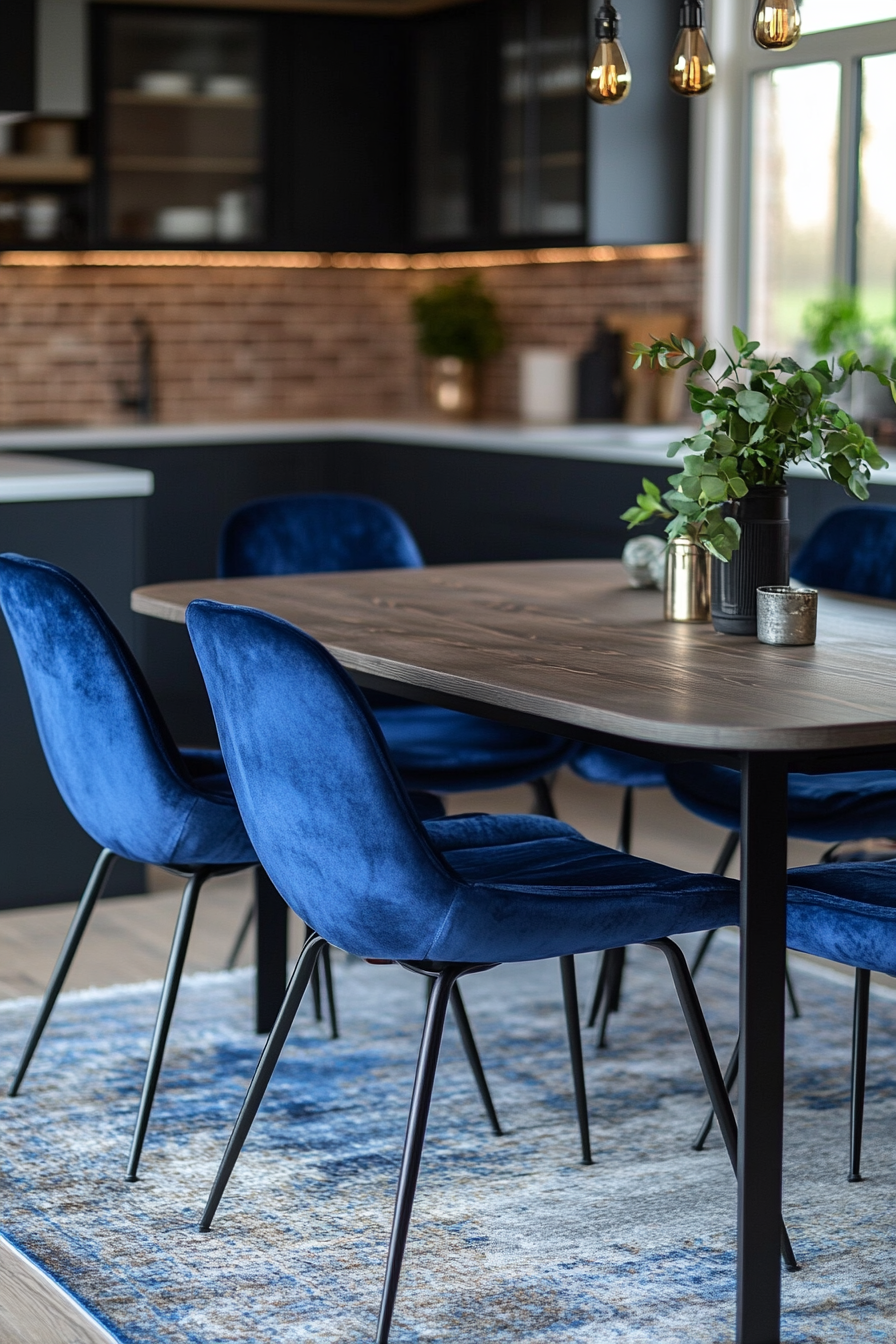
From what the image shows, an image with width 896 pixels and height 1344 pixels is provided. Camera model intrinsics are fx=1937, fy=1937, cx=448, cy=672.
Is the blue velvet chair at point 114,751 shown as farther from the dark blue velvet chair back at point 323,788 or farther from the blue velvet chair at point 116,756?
the dark blue velvet chair back at point 323,788

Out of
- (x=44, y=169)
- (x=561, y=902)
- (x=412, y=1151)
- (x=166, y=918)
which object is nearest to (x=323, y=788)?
(x=561, y=902)

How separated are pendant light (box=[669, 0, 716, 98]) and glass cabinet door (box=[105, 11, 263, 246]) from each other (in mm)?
3779

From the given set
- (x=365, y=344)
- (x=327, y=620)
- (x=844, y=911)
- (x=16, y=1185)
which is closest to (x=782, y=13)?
(x=327, y=620)

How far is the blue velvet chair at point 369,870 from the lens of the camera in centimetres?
211

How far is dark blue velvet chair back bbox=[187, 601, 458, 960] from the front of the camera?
82.4 inches

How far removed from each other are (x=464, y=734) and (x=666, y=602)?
2.54ft

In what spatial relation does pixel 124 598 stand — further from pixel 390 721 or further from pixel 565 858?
pixel 565 858

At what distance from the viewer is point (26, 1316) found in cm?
227

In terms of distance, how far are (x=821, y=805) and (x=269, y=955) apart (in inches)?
37.9

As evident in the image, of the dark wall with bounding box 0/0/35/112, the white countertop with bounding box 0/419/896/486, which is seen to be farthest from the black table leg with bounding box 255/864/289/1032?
the dark wall with bounding box 0/0/35/112

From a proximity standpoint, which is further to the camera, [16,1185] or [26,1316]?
[16,1185]

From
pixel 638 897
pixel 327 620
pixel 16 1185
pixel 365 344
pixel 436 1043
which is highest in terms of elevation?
pixel 365 344

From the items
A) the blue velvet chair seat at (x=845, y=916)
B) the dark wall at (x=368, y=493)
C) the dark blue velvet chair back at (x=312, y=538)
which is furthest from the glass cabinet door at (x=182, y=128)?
the blue velvet chair seat at (x=845, y=916)

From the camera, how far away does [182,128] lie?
6.41 m
